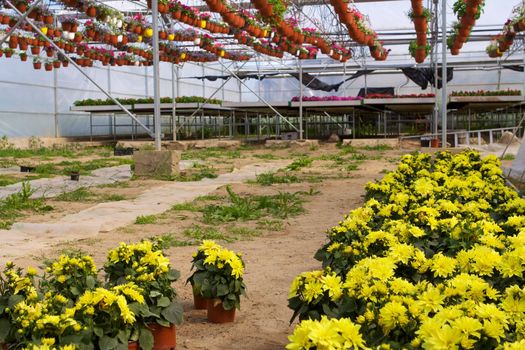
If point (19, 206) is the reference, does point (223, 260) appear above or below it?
above

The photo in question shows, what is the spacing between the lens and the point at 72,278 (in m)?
3.04

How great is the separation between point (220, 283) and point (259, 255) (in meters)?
1.66

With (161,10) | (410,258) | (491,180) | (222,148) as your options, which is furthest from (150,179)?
(222,148)

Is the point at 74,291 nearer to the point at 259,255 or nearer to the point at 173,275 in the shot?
the point at 173,275

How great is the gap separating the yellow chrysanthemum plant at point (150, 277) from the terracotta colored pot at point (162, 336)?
0.11 feet

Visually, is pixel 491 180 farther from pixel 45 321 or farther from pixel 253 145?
pixel 253 145

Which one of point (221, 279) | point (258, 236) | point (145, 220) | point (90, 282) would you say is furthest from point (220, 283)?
point (145, 220)

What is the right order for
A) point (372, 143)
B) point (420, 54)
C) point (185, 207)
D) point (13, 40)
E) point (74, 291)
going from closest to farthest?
point (74, 291) < point (185, 207) < point (13, 40) < point (420, 54) < point (372, 143)

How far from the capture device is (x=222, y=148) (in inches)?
794

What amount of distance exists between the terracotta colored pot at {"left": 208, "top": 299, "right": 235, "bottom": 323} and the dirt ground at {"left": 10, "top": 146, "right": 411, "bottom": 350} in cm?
4

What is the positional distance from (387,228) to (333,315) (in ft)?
3.76

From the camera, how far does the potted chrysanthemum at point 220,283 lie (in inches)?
136

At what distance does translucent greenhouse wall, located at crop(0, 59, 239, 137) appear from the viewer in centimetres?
1995

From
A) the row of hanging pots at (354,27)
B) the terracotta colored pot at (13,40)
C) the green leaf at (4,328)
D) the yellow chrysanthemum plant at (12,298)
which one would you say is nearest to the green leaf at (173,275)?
the yellow chrysanthemum plant at (12,298)
